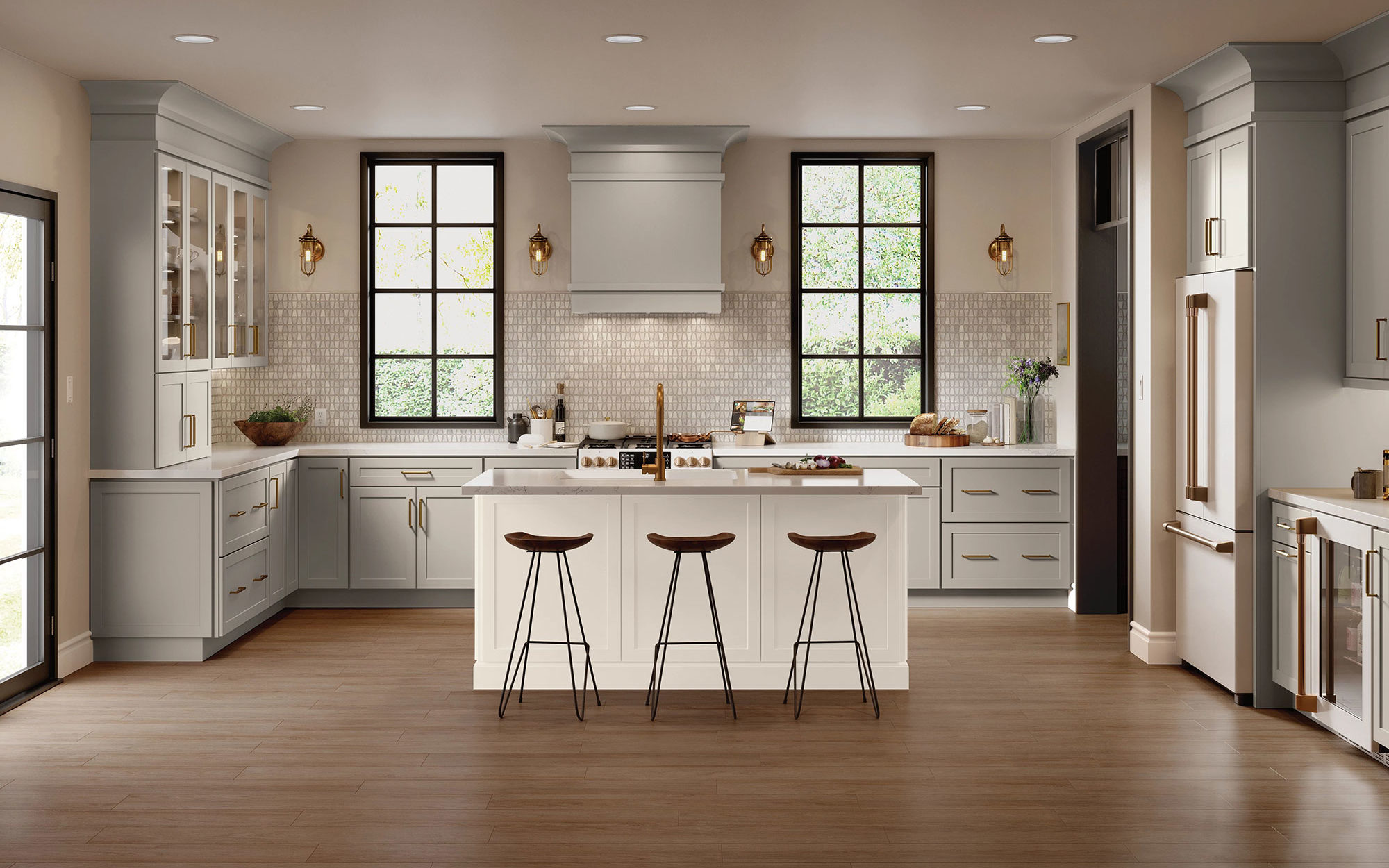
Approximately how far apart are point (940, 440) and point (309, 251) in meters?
4.03

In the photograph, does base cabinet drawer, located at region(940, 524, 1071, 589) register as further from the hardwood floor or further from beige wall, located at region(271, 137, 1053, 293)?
beige wall, located at region(271, 137, 1053, 293)

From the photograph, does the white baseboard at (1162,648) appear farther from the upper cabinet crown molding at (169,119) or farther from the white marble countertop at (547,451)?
the upper cabinet crown molding at (169,119)

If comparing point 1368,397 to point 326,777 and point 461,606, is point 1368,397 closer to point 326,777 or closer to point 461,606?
point 326,777

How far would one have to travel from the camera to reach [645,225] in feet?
22.2

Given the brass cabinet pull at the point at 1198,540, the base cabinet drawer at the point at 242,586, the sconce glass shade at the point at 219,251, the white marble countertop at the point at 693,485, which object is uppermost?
the sconce glass shade at the point at 219,251

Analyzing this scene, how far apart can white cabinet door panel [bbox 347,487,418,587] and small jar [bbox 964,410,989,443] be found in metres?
3.40

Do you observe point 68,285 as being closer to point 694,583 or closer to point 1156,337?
point 694,583

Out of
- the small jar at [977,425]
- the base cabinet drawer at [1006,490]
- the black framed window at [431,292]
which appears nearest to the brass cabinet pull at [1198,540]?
the base cabinet drawer at [1006,490]

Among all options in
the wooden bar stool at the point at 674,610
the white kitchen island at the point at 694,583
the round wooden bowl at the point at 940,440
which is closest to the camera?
the wooden bar stool at the point at 674,610

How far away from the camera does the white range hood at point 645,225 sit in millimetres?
6719

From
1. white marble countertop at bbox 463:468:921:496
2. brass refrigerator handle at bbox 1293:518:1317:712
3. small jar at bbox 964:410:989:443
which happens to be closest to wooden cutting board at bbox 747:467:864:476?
white marble countertop at bbox 463:468:921:496

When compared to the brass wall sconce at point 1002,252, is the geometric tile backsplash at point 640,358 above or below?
below

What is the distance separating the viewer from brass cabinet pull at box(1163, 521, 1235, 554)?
15.9 feet

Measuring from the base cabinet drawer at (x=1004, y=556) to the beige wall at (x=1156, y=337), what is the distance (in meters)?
1.10
